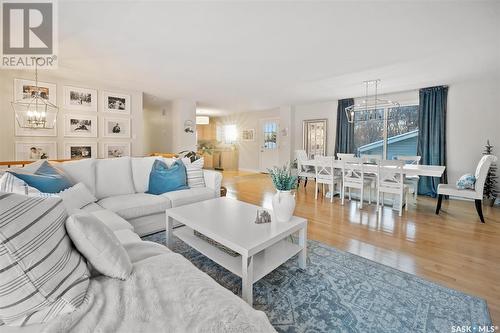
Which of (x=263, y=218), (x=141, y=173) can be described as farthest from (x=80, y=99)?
(x=263, y=218)

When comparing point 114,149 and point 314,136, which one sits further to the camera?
point 314,136

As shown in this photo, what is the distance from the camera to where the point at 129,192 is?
2.91 metres

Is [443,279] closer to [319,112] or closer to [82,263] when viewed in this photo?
[82,263]

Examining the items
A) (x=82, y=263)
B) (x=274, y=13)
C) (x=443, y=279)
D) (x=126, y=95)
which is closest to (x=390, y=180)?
(x=443, y=279)

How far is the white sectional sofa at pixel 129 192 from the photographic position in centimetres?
246

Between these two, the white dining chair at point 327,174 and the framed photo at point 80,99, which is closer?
the white dining chair at point 327,174

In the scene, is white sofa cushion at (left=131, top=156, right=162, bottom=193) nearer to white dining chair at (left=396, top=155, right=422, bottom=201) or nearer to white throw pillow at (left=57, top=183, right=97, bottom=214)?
white throw pillow at (left=57, top=183, right=97, bottom=214)

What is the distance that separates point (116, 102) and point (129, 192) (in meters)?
3.28

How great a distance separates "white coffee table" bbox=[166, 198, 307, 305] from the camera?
60.1 inches

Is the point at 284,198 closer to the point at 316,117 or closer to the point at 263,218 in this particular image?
the point at 263,218

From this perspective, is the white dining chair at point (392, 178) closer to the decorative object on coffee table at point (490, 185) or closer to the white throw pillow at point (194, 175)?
the decorative object on coffee table at point (490, 185)

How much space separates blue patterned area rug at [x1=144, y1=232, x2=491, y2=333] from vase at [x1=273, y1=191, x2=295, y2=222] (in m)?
0.46

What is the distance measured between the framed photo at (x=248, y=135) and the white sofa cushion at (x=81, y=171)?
21.4ft

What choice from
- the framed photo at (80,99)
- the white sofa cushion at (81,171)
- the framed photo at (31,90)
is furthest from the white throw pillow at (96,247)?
the framed photo at (80,99)
